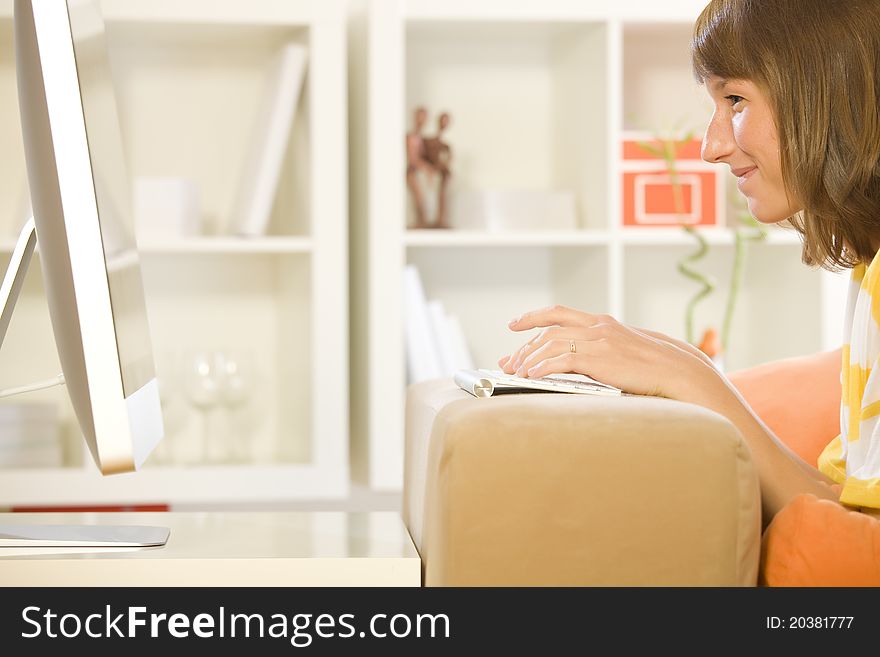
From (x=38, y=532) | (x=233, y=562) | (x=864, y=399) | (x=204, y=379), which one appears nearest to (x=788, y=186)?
(x=864, y=399)

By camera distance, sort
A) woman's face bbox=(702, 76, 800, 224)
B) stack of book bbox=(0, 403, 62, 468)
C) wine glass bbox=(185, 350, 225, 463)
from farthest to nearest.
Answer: wine glass bbox=(185, 350, 225, 463) < stack of book bbox=(0, 403, 62, 468) < woman's face bbox=(702, 76, 800, 224)

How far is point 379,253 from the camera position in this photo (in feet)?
7.18

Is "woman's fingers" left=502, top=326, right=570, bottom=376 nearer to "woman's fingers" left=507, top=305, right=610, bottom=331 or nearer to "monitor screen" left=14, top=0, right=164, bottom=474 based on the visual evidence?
"woman's fingers" left=507, top=305, right=610, bottom=331

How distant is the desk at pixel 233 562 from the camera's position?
87cm

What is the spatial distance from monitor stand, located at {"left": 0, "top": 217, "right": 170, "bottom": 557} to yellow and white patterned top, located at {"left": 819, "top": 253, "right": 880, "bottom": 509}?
23.6 inches

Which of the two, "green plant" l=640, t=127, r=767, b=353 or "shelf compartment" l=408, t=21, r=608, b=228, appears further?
"shelf compartment" l=408, t=21, r=608, b=228

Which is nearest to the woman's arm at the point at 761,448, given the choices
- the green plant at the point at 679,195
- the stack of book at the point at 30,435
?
the green plant at the point at 679,195

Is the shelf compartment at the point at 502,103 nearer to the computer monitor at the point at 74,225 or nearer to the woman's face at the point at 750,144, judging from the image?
the woman's face at the point at 750,144

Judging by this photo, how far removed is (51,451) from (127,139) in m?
0.73

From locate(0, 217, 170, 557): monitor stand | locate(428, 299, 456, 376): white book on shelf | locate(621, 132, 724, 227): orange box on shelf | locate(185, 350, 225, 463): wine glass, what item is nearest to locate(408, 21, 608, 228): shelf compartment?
locate(621, 132, 724, 227): orange box on shelf

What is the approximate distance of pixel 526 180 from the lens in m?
2.57

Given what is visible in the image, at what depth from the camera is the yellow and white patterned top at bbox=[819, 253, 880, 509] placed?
893 mm

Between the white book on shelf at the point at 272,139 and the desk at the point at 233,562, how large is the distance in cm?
131

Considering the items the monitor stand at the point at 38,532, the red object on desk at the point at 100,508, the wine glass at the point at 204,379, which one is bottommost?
the red object on desk at the point at 100,508
